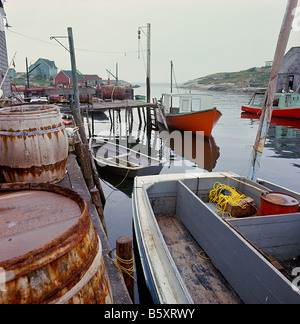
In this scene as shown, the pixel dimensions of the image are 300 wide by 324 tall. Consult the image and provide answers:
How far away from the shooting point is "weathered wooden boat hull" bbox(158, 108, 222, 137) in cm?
2100

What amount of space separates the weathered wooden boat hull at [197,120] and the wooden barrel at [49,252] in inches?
787

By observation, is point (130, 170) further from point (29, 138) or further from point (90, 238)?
point (90, 238)

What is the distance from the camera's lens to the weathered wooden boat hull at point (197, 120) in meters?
21.0

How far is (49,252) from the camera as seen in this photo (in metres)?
1.48

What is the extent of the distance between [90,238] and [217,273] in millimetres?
3515

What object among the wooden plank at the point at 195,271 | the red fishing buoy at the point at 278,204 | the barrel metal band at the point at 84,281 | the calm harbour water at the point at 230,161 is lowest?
the calm harbour water at the point at 230,161

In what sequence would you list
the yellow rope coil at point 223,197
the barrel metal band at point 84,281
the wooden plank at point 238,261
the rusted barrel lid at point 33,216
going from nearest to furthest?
the barrel metal band at point 84,281
the rusted barrel lid at point 33,216
the wooden plank at point 238,261
the yellow rope coil at point 223,197

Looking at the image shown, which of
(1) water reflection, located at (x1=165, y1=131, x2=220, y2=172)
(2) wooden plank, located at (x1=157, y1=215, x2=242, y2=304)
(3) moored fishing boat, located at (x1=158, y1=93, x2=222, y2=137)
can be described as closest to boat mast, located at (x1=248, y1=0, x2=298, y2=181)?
(2) wooden plank, located at (x1=157, y1=215, x2=242, y2=304)

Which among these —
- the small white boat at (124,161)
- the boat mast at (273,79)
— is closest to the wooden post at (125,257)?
the boat mast at (273,79)

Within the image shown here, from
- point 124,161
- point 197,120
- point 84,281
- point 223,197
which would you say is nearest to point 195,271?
point 223,197

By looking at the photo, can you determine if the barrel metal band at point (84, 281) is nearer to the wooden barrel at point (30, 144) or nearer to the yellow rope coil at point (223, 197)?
the wooden barrel at point (30, 144)

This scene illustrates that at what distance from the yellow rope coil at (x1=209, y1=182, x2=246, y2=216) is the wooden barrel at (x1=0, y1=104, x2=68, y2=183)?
13.3 ft

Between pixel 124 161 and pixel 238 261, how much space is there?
1047 centimetres
